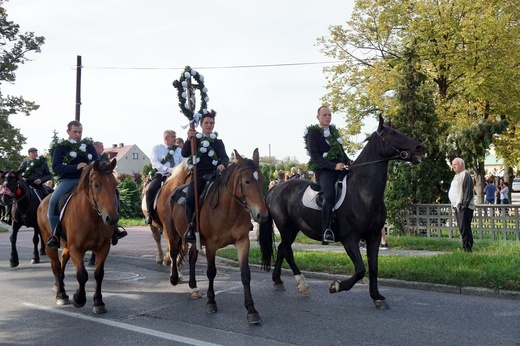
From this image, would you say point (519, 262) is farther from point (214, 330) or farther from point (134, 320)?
point (134, 320)

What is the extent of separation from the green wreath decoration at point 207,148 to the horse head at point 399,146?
2650mm

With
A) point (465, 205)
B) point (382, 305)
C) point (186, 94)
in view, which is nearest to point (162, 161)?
point (186, 94)

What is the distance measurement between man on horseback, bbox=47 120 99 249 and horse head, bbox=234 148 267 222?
260cm

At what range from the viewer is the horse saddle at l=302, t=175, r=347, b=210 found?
763 centimetres

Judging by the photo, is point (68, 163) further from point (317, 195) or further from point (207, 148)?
point (317, 195)

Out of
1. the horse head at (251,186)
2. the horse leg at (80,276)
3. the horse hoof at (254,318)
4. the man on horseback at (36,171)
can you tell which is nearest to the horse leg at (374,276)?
the horse hoof at (254,318)

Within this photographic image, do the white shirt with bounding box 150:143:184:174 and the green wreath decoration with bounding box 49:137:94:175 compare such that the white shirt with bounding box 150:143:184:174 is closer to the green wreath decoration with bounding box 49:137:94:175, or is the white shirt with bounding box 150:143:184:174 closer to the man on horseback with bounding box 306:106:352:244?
the green wreath decoration with bounding box 49:137:94:175

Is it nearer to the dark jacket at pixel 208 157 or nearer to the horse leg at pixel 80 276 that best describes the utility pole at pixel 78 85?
the dark jacket at pixel 208 157

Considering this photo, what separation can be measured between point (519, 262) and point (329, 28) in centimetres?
2329

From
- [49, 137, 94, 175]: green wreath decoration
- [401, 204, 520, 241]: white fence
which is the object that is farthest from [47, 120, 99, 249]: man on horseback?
[401, 204, 520, 241]: white fence

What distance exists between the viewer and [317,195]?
796 cm

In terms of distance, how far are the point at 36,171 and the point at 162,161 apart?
3.89 m

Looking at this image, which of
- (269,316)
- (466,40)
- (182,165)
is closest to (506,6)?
(466,40)

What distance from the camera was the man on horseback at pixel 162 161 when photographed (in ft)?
36.3
